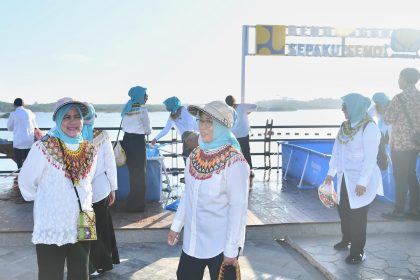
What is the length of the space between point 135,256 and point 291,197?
9.49ft

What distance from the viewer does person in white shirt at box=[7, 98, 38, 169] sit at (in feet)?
24.3

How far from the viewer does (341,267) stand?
4.07 m

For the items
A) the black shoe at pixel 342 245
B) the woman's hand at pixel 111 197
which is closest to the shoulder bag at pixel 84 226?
the woman's hand at pixel 111 197

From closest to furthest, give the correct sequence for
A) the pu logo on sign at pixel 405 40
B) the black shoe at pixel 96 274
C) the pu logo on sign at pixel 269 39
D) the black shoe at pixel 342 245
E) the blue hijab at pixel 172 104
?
the black shoe at pixel 96 274 < the black shoe at pixel 342 245 < the blue hijab at pixel 172 104 < the pu logo on sign at pixel 269 39 < the pu logo on sign at pixel 405 40

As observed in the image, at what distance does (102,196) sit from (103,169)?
0.26 metres

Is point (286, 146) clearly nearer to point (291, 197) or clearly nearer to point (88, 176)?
point (291, 197)

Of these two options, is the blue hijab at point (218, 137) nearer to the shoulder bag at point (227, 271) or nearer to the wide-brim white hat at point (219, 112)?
the wide-brim white hat at point (219, 112)

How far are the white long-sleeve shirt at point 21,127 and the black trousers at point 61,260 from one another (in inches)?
212

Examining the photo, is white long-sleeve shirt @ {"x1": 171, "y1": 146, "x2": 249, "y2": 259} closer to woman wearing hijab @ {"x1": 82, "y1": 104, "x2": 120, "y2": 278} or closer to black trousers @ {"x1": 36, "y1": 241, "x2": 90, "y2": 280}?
Answer: black trousers @ {"x1": 36, "y1": 241, "x2": 90, "y2": 280}

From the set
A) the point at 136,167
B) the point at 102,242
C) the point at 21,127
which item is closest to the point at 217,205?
the point at 102,242

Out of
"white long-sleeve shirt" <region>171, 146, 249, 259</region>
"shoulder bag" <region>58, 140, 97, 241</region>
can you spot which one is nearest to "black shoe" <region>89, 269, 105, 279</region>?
"shoulder bag" <region>58, 140, 97, 241</region>

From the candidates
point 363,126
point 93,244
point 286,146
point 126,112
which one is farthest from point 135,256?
point 286,146

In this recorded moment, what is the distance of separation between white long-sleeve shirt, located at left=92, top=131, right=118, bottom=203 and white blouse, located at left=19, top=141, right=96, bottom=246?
915mm

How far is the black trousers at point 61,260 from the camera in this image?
2529 mm
